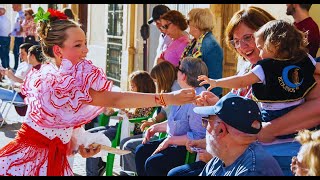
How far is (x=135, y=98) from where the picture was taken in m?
3.51

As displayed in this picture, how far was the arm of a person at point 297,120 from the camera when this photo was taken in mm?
3338

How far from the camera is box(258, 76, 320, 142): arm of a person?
11.0 feet

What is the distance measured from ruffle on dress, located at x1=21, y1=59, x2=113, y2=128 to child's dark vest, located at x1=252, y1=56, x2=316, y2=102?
0.95 meters

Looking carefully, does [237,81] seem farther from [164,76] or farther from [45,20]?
[164,76]

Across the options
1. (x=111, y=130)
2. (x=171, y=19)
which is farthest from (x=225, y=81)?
(x=171, y=19)

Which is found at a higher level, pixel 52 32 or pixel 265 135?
pixel 52 32

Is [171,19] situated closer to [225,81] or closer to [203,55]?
[203,55]

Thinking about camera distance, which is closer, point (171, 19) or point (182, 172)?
point (182, 172)

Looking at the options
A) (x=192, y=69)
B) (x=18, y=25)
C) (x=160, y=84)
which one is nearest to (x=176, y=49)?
(x=160, y=84)

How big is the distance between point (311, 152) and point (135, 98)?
126 centimetres

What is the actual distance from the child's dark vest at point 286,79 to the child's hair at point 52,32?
4.01 feet

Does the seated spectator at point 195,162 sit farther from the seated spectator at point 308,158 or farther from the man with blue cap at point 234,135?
the seated spectator at point 308,158

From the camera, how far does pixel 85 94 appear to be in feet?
11.4
